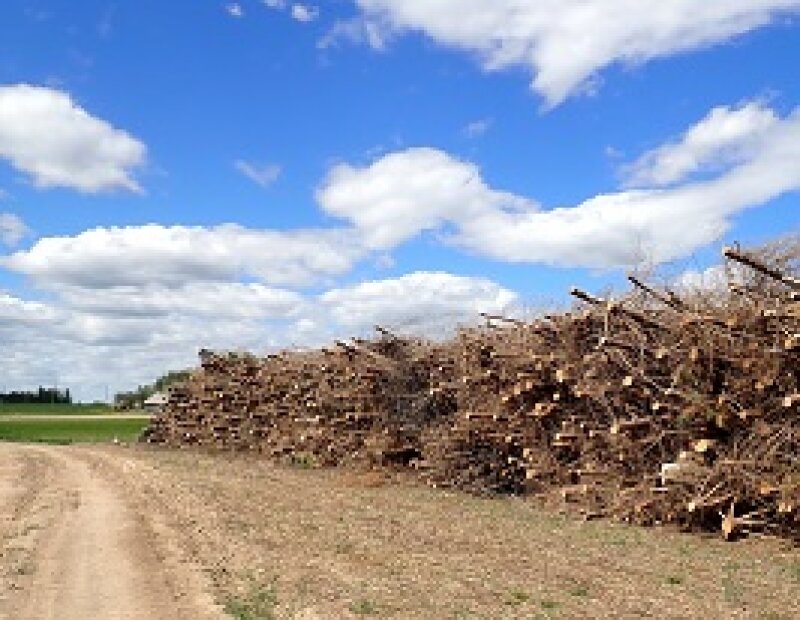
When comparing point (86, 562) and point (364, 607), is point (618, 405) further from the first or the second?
point (86, 562)

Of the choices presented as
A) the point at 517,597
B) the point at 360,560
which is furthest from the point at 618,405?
the point at 517,597

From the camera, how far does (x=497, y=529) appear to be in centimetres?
1226

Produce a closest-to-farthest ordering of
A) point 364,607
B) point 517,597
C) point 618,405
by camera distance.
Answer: point 364,607 → point 517,597 → point 618,405

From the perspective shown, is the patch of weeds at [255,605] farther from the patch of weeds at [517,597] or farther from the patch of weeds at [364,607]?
the patch of weeds at [517,597]

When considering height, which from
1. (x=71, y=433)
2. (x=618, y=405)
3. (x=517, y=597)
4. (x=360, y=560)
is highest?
(x=71, y=433)

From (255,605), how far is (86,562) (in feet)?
8.98

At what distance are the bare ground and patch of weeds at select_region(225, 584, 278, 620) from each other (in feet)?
0.08

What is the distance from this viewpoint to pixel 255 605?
797cm

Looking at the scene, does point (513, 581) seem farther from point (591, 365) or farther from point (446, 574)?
point (591, 365)

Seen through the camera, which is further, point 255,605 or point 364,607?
point 255,605

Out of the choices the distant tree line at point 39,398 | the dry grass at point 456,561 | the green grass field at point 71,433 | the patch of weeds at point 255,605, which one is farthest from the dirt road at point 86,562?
the distant tree line at point 39,398

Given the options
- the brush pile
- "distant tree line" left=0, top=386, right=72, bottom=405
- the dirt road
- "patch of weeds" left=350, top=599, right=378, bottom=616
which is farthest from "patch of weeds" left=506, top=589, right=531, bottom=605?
"distant tree line" left=0, top=386, right=72, bottom=405

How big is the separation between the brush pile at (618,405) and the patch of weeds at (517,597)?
3.84 metres

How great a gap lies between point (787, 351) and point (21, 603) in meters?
8.00
